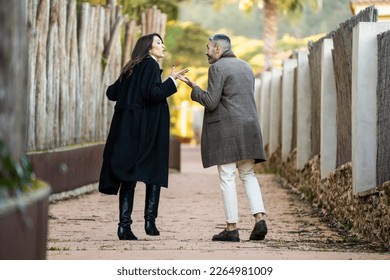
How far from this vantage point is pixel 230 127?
9.80 metres

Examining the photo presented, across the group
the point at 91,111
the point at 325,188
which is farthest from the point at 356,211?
the point at 91,111

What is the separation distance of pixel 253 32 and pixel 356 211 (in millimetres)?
85800

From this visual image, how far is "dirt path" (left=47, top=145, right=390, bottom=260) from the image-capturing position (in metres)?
8.38

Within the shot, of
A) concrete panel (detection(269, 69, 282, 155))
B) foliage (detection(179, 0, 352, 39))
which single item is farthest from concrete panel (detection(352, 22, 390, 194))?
foliage (detection(179, 0, 352, 39))

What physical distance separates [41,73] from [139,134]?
3.66 metres

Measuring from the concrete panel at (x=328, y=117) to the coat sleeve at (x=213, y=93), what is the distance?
3.21 meters

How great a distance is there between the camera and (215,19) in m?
101

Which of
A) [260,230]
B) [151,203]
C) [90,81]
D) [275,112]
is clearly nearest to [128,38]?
[90,81]

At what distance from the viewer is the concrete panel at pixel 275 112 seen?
2066cm

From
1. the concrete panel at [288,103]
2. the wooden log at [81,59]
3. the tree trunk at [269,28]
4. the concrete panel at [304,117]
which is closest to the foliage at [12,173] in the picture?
the wooden log at [81,59]

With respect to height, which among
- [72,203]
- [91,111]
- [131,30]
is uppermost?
[131,30]

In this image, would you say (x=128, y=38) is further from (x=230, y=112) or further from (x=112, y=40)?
(x=230, y=112)
